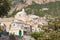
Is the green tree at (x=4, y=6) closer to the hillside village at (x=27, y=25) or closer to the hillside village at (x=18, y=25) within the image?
the hillside village at (x=27, y=25)

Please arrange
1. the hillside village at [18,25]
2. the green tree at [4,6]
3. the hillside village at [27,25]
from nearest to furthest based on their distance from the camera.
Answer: the hillside village at [27,25]
the green tree at [4,6]
the hillside village at [18,25]

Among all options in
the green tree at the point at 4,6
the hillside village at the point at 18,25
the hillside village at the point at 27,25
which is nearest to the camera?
the hillside village at the point at 27,25

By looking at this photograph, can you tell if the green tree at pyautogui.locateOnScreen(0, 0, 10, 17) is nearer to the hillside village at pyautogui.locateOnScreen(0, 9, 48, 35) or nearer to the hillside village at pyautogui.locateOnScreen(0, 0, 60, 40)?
the hillside village at pyautogui.locateOnScreen(0, 0, 60, 40)

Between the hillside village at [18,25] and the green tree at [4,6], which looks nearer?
the green tree at [4,6]

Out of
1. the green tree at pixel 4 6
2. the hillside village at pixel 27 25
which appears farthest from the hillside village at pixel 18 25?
the green tree at pixel 4 6

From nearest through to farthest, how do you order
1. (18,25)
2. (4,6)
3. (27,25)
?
(4,6), (18,25), (27,25)

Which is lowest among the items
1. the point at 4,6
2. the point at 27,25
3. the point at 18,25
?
the point at 27,25

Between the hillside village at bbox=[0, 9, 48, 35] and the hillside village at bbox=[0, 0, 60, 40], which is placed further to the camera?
the hillside village at bbox=[0, 9, 48, 35]

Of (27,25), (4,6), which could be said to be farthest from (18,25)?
(4,6)

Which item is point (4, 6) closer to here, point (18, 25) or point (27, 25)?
point (18, 25)

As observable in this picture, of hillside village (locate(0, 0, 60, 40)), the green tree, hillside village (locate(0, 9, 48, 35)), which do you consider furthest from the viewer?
hillside village (locate(0, 9, 48, 35))

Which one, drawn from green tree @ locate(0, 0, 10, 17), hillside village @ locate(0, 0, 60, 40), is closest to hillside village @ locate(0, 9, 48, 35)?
hillside village @ locate(0, 0, 60, 40)

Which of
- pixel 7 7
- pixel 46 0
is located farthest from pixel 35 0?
pixel 7 7
